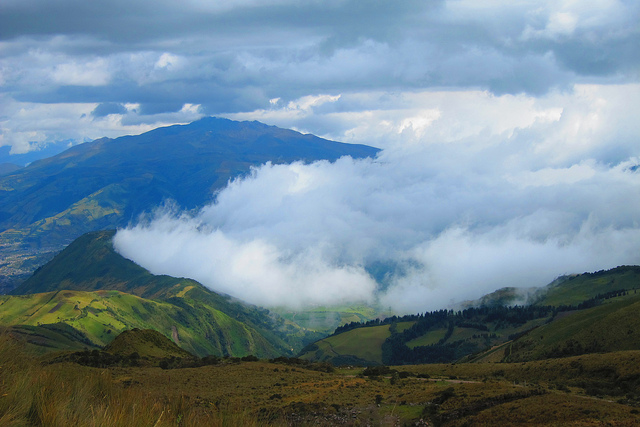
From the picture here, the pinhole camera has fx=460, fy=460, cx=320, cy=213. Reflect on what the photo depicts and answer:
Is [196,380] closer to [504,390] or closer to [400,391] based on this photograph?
[400,391]

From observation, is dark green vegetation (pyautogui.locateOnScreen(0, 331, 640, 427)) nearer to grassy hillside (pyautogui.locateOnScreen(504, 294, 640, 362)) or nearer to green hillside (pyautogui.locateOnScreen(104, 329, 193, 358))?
green hillside (pyautogui.locateOnScreen(104, 329, 193, 358))

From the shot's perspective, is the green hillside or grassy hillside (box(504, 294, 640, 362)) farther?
grassy hillside (box(504, 294, 640, 362))

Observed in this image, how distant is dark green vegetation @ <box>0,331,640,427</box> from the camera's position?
9766 millimetres

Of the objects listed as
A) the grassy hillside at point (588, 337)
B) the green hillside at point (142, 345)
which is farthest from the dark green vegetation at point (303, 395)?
the grassy hillside at point (588, 337)

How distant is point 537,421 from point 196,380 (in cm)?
3382

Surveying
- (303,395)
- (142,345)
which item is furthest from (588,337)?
(142,345)

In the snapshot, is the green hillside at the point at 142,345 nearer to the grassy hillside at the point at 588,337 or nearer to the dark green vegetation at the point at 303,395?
the dark green vegetation at the point at 303,395

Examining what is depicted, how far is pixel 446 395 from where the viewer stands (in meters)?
34.0

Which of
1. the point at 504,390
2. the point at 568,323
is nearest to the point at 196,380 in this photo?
the point at 504,390

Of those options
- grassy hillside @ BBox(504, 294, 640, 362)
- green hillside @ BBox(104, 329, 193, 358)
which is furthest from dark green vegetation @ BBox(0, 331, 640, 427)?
grassy hillside @ BBox(504, 294, 640, 362)

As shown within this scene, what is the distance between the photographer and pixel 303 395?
40.0 metres

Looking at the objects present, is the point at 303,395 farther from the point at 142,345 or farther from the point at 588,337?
the point at 588,337

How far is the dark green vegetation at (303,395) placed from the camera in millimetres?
9766

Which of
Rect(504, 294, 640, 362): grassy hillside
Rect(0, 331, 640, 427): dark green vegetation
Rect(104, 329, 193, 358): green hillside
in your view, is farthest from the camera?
Rect(504, 294, 640, 362): grassy hillside
